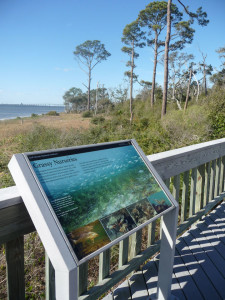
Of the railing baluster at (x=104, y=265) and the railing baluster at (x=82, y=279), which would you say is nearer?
the railing baluster at (x=82, y=279)

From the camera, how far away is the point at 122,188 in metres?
1.06

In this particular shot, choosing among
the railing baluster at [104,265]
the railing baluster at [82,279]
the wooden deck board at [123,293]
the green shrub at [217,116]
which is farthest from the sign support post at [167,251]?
the green shrub at [217,116]

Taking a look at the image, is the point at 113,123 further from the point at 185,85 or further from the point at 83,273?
the point at 185,85

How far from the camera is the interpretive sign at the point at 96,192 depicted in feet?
2.67

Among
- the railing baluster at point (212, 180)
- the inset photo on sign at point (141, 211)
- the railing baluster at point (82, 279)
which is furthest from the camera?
the railing baluster at point (212, 180)

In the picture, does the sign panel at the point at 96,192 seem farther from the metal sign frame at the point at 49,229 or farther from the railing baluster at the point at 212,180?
the railing baluster at the point at 212,180

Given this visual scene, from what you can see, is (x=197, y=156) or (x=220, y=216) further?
(x=220, y=216)

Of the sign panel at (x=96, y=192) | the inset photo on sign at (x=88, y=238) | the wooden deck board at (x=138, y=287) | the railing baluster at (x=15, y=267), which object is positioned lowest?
the wooden deck board at (x=138, y=287)

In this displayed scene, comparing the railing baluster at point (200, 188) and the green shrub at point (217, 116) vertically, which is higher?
the green shrub at point (217, 116)

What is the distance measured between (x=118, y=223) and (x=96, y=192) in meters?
0.16

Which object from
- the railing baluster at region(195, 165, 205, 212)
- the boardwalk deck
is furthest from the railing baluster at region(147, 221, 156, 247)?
the railing baluster at region(195, 165, 205, 212)

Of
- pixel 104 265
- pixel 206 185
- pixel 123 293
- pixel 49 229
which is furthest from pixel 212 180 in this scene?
pixel 49 229

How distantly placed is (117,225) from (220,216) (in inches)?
86.8

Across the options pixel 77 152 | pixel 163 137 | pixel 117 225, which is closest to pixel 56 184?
pixel 77 152
